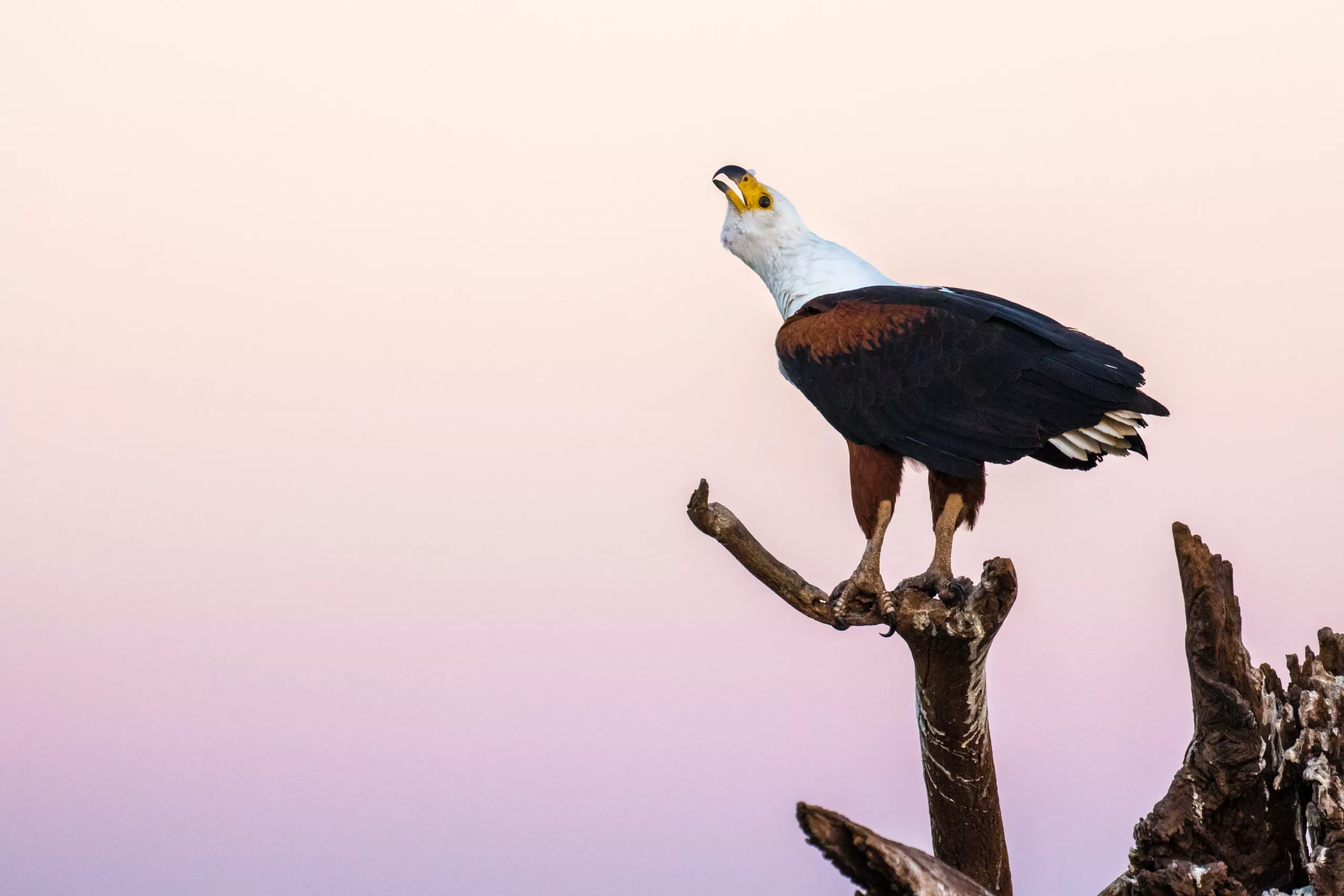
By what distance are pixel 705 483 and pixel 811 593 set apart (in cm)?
50

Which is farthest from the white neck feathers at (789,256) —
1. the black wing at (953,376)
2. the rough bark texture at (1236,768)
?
the rough bark texture at (1236,768)

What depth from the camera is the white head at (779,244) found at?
4.66m

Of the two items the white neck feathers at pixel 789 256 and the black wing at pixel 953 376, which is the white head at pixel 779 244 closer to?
the white neck feathers at pixel 789 256

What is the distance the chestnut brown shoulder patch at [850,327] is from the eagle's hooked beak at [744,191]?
2.11ft

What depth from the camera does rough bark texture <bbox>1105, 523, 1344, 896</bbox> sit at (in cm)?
366

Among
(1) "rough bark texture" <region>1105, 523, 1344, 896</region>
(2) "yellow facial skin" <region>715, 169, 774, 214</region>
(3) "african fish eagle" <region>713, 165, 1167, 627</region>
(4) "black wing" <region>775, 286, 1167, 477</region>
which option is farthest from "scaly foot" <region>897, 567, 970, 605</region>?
(2) "yellow facial skin" <region>715, 169, 774, 214</region>

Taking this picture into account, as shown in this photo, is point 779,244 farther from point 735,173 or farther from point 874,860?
point 874,860


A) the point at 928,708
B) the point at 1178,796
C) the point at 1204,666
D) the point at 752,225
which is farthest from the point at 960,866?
the point at 752,225

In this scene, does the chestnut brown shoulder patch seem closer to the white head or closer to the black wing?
the black wing

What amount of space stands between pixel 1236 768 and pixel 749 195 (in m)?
2.55

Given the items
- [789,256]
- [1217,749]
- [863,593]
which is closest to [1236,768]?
[1217,749]

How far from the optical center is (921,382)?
407 cm

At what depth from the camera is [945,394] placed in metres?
4.04

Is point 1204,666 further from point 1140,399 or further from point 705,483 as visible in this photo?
point 705,483
